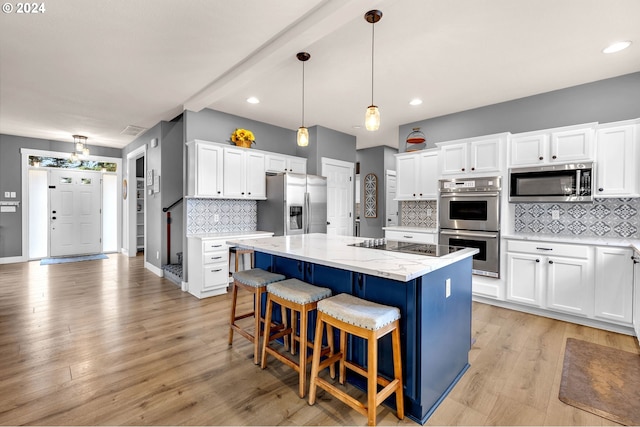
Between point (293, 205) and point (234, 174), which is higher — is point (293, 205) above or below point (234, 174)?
below

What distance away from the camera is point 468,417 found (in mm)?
1763

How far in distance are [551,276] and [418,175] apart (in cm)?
213

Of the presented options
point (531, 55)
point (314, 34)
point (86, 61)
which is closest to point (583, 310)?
point (531, 55)

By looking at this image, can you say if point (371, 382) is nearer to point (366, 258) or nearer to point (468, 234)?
point (366, 258)

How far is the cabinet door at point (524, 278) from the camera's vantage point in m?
3.33

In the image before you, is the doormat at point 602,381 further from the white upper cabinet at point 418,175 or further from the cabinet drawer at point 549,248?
the white upper cabinet at point 418,175

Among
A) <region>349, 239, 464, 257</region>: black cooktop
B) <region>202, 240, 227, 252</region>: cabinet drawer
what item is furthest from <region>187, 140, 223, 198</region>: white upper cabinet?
<region>349, 239, 464, 257</region>: black cooktop

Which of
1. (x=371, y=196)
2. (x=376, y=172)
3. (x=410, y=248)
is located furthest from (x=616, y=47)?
(x=371, y=196)

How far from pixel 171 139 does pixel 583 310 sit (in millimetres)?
6038

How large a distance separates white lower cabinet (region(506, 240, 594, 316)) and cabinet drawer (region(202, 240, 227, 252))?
12.0 feet

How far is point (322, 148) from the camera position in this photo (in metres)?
5.52

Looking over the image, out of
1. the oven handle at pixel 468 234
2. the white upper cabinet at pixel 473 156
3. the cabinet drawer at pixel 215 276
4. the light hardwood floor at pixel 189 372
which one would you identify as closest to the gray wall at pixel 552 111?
the white upper cabinet at pixel 473 156

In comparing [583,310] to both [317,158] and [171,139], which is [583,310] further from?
[171,139]

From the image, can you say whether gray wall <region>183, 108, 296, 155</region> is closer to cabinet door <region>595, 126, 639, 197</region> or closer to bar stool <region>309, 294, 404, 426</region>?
bar stool <region>309, 294, 404, 426</region>
